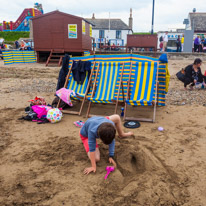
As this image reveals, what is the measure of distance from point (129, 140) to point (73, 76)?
2691 mm

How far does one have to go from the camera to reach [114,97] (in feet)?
17.4

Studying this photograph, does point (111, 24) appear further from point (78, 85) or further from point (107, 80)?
point (107, 80)

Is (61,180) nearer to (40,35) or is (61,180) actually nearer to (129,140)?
(129,140)

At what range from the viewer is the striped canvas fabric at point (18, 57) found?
15.8 metres

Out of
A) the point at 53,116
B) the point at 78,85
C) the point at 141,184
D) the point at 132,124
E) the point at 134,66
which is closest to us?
the point at 141,184

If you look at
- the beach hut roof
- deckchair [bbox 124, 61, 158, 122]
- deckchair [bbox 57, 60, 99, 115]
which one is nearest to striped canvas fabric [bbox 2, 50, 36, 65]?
deckchair [bbox 57, 60, 99, 115]

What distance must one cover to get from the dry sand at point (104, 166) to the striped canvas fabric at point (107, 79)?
3.28 ft

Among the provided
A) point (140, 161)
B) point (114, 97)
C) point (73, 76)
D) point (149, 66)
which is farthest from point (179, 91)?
point (140, 161)

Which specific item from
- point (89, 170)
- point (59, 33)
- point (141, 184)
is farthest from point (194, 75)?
point (59, 33)

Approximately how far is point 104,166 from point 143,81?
113 inches

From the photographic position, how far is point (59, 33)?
1461 cm

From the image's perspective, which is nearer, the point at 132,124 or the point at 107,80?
the point at 132,124

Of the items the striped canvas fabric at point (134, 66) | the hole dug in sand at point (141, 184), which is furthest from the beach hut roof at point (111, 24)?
the hole dug in sand at point (141, 184)

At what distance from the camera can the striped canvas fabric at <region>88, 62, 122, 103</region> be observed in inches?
212
